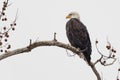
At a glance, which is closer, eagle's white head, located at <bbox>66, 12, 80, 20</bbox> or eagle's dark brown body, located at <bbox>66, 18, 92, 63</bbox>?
eagle's dark brown body, located at <bbox>66, 18, 92, 63</bbox>

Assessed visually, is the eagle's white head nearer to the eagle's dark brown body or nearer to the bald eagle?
the bald eagle

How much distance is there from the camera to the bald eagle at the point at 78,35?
899 cm

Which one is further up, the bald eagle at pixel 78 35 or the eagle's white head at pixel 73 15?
the eagle's white head at pixel 73 15

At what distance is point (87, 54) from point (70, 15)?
8.69 ft

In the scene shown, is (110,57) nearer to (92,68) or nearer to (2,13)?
(92,68)

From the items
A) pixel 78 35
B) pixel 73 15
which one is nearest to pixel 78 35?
pixel 78 35

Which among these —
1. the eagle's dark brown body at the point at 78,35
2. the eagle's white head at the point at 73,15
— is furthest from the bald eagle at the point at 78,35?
the eagle's white head at the point at 73,15

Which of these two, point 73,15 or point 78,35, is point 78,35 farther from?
point 73,15

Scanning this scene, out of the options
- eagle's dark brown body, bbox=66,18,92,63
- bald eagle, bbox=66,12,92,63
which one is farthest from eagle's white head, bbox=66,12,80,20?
eagle's dark brown body, bbox=66,18,92,63

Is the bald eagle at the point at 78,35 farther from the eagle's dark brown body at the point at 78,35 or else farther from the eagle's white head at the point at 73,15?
the eagle's white head at the point at 73,15

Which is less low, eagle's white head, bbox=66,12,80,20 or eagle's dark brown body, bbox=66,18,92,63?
eagle's white head, bbox=66,12,80,20

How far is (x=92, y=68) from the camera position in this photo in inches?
254

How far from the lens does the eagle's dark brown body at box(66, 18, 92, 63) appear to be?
9.02m

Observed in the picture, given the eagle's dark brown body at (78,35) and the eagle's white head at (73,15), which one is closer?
the eagle's dark brown body at (78,35)
